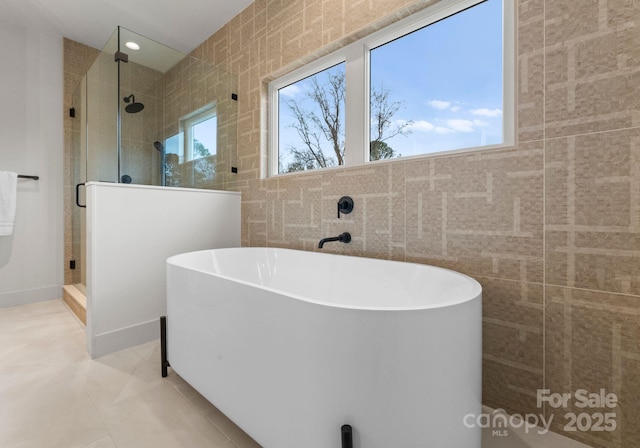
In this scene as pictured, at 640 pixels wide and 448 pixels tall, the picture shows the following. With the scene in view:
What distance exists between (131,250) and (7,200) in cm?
172

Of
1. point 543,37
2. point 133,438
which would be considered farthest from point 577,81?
point 133,438

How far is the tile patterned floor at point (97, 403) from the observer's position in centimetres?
116

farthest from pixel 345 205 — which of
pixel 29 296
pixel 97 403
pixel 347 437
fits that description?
pixel 29 296

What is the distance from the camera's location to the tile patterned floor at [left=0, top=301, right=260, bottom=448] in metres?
1.16

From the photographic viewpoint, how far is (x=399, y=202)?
1.65 metres

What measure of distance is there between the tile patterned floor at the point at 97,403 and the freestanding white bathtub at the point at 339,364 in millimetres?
135

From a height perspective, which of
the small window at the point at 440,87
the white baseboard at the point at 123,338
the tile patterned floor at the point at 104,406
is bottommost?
the tile patterned floor at the point at 104,406

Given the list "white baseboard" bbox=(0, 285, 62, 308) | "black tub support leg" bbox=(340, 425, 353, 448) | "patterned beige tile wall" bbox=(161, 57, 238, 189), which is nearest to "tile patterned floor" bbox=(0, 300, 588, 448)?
"black tub support leg" bbox=(340, 425, 353, 448)

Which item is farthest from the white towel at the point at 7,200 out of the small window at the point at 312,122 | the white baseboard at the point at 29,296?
the small window at the point at 312,122

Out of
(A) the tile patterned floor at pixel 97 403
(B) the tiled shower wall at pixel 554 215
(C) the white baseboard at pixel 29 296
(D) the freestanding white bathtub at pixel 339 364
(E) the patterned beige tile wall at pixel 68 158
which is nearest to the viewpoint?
(D) the freestanding white bathtub at pixel 339 364

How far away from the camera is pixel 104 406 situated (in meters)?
1.35

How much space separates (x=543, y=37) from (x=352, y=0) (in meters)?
1.16

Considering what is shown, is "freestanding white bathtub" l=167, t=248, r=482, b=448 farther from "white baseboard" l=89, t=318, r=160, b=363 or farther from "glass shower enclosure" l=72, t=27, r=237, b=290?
"glass shower enclosure" l=72, t=27, r=237, b=290

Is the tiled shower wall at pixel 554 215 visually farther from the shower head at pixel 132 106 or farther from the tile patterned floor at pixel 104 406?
the shower head at pixel 132 106
